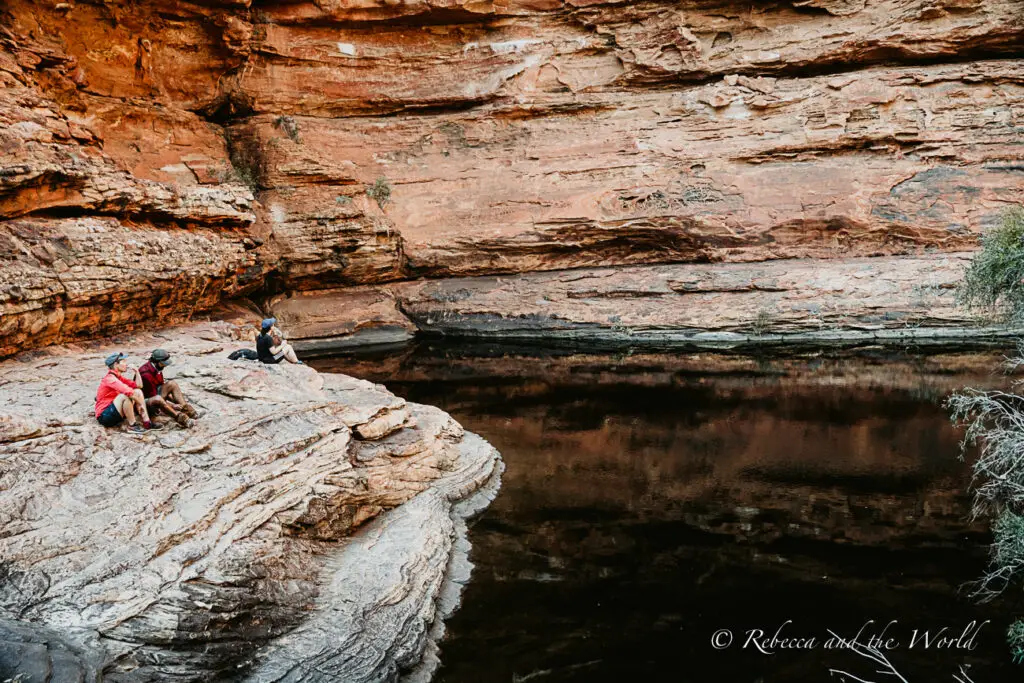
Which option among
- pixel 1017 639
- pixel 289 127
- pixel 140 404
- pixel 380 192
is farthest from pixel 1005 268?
pixel 289 127

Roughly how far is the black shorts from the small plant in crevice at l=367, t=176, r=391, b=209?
18.8m

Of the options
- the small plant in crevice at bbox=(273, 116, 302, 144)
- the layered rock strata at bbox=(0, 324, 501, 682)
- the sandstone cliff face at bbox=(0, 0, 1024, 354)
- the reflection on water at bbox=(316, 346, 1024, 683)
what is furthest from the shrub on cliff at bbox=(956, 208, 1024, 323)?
the small plant in crevice at bbox=(273, 116, 302, 144)

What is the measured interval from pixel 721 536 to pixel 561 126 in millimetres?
20783

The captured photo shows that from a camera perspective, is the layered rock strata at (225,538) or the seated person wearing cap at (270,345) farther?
the seated person wearing cap at (270,345)

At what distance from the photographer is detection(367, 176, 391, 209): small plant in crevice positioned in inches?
1081

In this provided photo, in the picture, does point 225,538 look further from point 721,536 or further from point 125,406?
point 721,536

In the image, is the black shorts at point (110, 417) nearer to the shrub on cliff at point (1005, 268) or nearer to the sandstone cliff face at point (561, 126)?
the shrub on cliff at point (1005, 268)

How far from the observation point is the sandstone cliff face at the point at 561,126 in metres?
25.4

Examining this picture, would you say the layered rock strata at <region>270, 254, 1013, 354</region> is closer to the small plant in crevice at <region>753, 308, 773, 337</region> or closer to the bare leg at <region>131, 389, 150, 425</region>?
the small plant in crevice at <region>753, 308, 773, 337</region>

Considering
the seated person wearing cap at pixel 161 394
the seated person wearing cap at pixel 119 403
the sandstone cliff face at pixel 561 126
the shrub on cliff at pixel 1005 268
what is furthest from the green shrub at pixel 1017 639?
the sandstone cliff face at pixel 561 126

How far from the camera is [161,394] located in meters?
10.2

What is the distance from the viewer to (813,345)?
75.7ft

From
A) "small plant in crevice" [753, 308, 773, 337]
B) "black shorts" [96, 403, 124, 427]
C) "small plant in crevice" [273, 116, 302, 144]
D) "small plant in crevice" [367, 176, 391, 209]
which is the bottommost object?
"small plant in crevice" [753, 308, 773, 337]

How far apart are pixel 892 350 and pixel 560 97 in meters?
13.8
